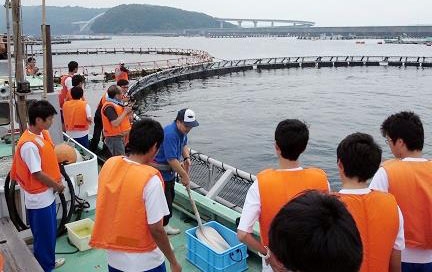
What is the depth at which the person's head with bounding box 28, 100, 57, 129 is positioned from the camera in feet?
13.2

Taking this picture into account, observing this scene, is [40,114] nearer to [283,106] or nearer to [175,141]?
[175,141]

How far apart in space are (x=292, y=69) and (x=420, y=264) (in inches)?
2211

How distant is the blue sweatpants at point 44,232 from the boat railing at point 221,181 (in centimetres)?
247

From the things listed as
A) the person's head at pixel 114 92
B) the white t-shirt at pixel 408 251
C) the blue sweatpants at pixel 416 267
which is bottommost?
the blue sweatpants at pixel 416 267

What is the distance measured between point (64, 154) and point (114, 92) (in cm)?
143

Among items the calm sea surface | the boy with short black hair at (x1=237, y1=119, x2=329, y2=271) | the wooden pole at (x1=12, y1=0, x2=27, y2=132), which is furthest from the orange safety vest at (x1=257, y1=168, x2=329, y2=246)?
the calm sea surface

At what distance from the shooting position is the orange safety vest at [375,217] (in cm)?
243

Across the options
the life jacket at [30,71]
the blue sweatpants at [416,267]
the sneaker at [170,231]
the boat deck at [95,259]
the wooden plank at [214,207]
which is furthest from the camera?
the life jacket at [30,71]

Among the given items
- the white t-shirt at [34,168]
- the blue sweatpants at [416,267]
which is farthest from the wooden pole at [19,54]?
the blue sweatpants at [416,267]

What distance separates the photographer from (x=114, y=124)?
6.74 meters

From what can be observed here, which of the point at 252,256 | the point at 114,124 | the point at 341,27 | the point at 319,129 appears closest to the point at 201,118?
the point at 319,129

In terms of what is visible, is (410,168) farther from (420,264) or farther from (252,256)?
(252,256)

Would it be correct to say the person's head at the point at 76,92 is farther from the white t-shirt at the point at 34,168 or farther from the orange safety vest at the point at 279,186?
the orange safety vest at the point at 279,186

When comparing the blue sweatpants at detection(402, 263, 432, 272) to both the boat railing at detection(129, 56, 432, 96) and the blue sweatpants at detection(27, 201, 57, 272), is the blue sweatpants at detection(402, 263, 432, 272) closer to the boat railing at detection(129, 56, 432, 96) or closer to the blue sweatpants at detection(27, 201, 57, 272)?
the blue sweatpants at detection(27, 201, 57, 272)
